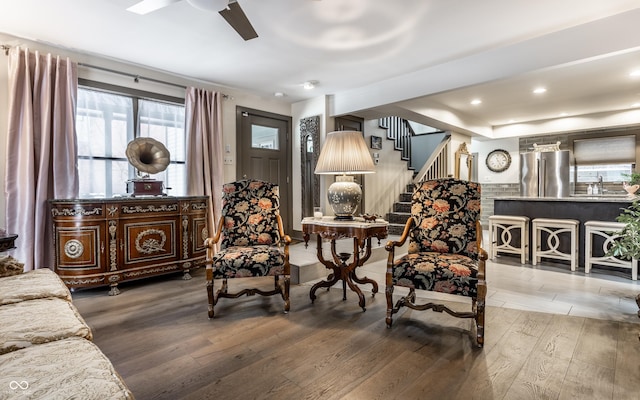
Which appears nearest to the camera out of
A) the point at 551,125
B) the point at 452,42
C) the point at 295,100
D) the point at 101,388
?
the point at 101,388

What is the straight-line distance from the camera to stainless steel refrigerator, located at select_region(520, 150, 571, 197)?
20.1 ft

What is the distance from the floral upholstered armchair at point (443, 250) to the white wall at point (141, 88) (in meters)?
2.94

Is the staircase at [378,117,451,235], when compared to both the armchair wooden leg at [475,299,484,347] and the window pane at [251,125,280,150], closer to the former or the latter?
the window pane at [251,125,280,150]

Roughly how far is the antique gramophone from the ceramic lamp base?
2.05m

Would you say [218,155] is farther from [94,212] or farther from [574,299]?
[574,299]

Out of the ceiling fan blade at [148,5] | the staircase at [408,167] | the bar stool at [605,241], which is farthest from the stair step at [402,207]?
the ceiling fan blade at [148,5]

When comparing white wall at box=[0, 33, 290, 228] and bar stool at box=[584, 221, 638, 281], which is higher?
white wall at box=[0, 33, 290, 228]

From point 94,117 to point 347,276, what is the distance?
3.24 meters

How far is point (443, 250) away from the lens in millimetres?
2602

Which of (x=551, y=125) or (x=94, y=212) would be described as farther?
(x=551, y=125)

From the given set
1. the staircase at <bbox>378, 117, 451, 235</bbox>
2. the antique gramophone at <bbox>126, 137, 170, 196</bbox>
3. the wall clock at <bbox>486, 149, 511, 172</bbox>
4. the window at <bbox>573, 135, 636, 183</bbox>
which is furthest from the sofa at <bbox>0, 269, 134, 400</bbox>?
the wall clock at <bbox>486, 149, 511, 172</bbox>

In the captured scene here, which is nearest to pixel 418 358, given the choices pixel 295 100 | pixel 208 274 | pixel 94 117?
pixel 208 274

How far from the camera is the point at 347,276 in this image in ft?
9.46

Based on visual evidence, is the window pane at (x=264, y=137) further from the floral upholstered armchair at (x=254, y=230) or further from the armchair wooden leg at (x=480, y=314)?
the armchair wooden leg at (x=480, y=314)
